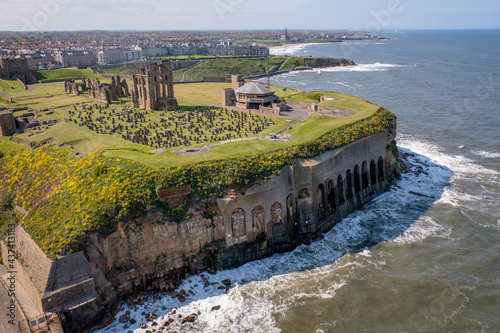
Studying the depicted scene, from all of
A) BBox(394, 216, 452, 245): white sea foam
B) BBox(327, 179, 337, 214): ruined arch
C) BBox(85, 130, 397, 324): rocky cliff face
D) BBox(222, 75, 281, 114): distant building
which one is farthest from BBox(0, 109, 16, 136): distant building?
BBox(394, 216, 452, 245): white sea foam

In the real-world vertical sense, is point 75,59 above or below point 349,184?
above

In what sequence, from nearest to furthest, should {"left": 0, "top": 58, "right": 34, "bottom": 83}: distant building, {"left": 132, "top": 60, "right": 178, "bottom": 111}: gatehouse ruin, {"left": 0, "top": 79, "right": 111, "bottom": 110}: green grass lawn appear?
{"left": 132, "top": 60, "right": 178, "bottom": 111}: gatehouse ruin, {"left": 0, "top": 79, "right": 111, "bottom": 110}: green grass lawn, {"left": 0, "top": 58, "right": 34, "bottom": 83}: distant building

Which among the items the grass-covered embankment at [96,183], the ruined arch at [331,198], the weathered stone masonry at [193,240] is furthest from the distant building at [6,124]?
the ruined arch at [331,198]

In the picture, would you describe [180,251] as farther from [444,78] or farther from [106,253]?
[444,78]

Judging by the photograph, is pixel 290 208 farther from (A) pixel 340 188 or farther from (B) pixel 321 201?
(A) pixel 340 188

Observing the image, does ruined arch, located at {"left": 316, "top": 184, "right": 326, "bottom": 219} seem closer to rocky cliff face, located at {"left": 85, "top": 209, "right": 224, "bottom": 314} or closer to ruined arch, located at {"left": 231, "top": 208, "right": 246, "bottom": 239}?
ruined arch, located at {"left": 231, "top": 208, "right": 246, "bottom": 239}

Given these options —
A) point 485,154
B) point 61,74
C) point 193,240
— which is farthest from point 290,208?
point 61,74

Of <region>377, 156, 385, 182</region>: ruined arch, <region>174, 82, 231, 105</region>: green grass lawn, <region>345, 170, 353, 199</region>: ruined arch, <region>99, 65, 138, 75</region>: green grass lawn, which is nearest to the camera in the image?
<region>345, 170, 353, 199</region>: ruined arch
